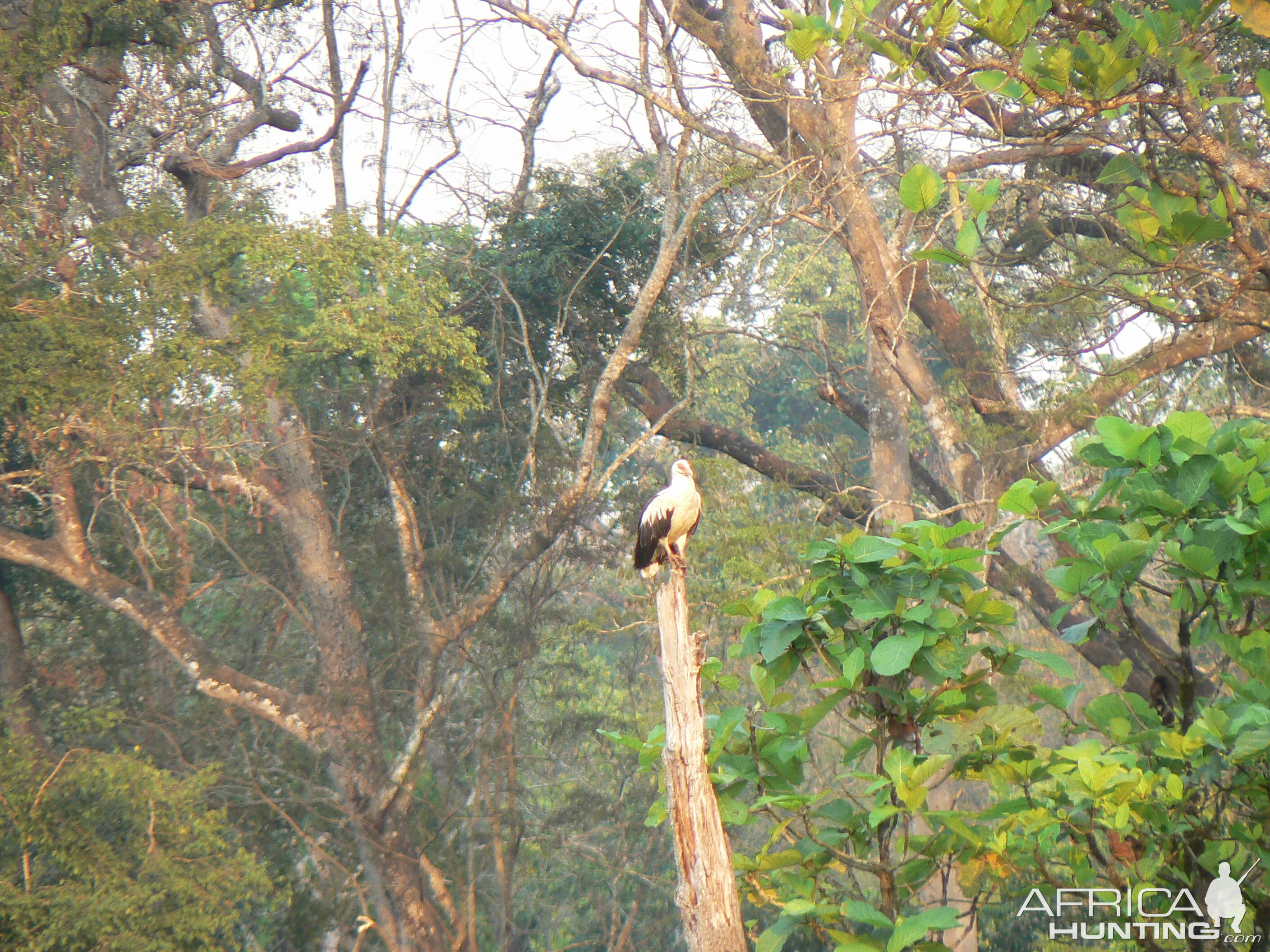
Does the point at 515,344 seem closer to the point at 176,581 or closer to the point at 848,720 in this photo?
the point at 176,581

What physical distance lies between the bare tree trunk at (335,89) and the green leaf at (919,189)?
8.66 meters

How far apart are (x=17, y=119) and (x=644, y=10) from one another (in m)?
5.44

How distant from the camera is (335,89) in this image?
35.4 feet

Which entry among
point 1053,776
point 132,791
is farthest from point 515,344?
point 1053,776

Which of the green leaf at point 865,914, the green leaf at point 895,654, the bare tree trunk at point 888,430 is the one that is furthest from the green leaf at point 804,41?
the bare tree trunk at point 888,430

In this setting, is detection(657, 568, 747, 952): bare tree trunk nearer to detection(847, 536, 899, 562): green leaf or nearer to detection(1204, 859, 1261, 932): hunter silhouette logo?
detection(847, 536, 899, 562): green leaf

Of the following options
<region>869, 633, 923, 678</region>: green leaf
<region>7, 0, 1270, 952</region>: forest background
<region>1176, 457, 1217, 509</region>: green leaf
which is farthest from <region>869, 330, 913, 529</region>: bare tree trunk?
<region>869, 633, 923, 678</region>: green leaf

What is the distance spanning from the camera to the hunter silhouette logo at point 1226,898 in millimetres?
2588

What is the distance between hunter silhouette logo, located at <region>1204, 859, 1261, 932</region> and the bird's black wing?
10.2 feet

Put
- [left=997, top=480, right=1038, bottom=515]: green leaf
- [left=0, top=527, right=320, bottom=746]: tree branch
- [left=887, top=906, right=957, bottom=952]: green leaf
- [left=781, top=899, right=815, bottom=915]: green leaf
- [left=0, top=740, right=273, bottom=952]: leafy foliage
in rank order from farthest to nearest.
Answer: [left=0, top=527, right=320, bottom=746]: tree branch → [left=0, top=740, right=273, bottom=952]: leafy foliage → [left=997, top=480, right=1038, bottom=515]: green leaf → [left=781, top=899, right=815, bottom=915]: green leaf → [left=887, top=906, right=957, bottom=952]: green leaf

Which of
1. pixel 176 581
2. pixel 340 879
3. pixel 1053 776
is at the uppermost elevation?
pixel 176 581

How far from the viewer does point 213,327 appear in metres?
9.80

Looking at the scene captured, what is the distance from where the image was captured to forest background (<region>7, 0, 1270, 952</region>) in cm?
281

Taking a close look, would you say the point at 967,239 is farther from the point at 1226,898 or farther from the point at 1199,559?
the point at 1226,898
